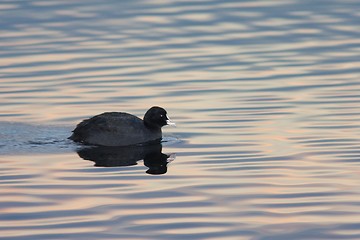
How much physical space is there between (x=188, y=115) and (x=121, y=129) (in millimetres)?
1457

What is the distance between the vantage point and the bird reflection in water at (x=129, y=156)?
15867 mm

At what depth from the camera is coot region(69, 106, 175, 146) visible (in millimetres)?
17484

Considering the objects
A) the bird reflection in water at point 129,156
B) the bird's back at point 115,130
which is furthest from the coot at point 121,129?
the bird reflection in water at point 129,156

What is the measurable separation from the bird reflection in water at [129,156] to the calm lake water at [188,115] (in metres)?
0.04

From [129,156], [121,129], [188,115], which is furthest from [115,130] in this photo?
[188,115]

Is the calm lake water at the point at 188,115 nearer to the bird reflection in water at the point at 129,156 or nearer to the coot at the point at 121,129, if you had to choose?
the bird reflection in water at the point at 129,156

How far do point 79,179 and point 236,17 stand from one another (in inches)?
578

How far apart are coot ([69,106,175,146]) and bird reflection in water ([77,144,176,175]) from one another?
0.18 metres

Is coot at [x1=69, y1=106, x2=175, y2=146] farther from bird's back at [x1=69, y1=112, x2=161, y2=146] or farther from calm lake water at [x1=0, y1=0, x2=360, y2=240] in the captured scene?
calm lake water at [x1=0, y1=0, x2=360, y2=240]

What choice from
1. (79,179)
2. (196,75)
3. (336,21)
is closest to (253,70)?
(196,75)

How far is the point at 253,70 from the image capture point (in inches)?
878

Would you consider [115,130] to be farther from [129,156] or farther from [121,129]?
[129,156]

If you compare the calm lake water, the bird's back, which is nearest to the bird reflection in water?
the calm lake water

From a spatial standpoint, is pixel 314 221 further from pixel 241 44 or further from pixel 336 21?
pixel 336 21
